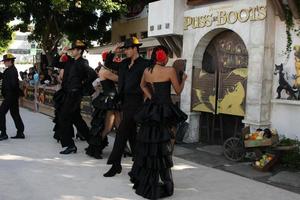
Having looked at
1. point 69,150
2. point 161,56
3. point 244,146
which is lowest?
point 69,150

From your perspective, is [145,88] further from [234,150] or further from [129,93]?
[234,150]

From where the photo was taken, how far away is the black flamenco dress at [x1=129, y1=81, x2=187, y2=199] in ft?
17.6

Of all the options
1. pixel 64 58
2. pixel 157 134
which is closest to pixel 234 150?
pixel 157 134

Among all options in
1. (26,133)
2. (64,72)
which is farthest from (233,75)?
(26,133)

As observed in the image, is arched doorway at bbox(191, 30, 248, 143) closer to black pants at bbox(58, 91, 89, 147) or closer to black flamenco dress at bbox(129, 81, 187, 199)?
black pants at bbox(58, 91, 89, 147)

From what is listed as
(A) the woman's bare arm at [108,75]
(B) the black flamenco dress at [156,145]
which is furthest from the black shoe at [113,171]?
(A) the woman's bare arm at [108,75]

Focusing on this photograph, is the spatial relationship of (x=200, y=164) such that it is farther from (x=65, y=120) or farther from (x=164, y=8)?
(x=164, y=8)

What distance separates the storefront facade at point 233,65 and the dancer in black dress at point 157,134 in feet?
8.56

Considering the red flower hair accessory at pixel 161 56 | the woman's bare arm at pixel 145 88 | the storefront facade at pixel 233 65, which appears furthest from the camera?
the storefront facade at pixel 233 65

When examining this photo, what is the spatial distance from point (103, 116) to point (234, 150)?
232cm

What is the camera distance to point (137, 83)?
6191 millimetres

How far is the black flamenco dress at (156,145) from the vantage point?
212 inches

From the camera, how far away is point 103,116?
7.70m

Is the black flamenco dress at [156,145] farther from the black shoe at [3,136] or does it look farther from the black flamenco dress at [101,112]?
the black shoe at [3,136]
